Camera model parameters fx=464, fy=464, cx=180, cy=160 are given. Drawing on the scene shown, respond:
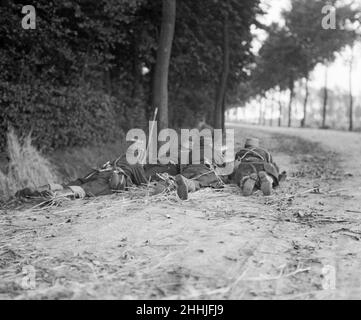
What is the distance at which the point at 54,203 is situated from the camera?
7.07 meters

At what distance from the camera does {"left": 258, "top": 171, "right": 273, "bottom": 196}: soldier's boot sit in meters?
7.52

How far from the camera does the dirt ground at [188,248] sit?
3680 millimetres

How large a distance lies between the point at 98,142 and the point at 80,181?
4.89 m

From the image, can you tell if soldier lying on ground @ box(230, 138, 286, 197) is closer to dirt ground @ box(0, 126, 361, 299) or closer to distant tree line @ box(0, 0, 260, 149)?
dirt ground @ box(0, 126, 361, 299)

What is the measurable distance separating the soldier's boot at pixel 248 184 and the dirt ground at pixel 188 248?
18 centimetres

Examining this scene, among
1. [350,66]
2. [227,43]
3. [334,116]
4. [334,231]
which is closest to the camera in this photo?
[334,231]

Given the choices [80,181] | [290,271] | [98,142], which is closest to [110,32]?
[98,142]

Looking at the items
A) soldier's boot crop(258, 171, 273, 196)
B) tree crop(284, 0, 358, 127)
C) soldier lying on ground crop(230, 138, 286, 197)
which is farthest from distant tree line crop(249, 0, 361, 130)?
soldier's boot crop(258, 171, 273, 196)

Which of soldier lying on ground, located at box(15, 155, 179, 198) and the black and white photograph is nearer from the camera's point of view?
the black and white photograph

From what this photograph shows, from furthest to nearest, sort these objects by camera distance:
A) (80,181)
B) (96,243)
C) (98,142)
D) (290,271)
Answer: (98,142) → (80,181) → (96,243) → (290,271)

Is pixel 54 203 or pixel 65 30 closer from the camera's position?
pixel 54 203

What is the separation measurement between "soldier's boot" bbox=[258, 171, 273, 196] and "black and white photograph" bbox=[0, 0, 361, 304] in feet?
0.16
